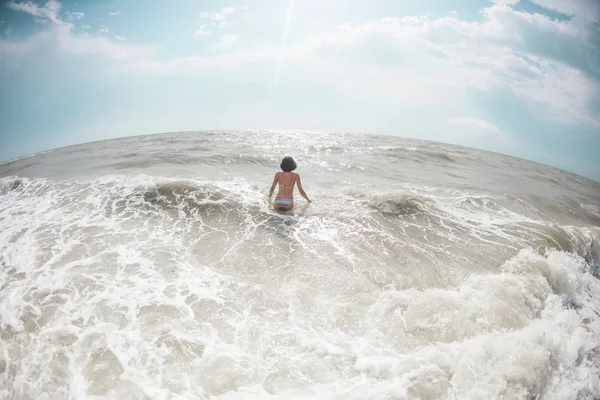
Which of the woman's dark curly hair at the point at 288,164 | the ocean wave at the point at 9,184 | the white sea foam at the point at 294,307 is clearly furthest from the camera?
the ocean wave at the point at 9,184

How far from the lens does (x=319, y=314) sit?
365 centimetres

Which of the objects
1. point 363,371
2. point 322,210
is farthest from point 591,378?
point 322,210

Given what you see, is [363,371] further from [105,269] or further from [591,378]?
[105,269]

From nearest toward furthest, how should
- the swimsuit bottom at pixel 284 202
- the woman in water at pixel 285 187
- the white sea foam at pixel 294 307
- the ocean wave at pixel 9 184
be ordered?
the white sea foam at pixel 294 307 < the woman in water at pixel 285 187 < the swimsuit bottom at pixel 284 202 < the ocean wave at pixel 9 184

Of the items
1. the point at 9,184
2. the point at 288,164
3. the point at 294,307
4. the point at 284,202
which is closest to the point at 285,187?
the point at 284,202

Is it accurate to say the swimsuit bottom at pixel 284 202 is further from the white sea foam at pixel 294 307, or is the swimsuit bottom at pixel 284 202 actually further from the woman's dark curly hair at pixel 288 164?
the woman's dark curly hair at pixel 288 164

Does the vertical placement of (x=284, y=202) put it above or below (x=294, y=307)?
above

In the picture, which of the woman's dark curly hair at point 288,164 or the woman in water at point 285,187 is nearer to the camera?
the woman's dark curly hair at point 288,164

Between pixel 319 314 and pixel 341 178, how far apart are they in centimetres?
914

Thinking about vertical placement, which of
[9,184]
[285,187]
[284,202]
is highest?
[285,187]

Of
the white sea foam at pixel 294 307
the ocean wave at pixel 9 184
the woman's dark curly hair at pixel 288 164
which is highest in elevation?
the woman's dark curly hair at pixel 288 164

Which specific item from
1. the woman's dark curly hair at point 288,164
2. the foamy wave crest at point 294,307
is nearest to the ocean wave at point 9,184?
the foamy wave crest at point 294,307

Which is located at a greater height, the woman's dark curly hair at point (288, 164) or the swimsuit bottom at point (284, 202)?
the woman's dark curly hair at point (288, 164)

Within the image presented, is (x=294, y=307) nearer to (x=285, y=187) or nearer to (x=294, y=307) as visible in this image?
(x=294, y=307)
